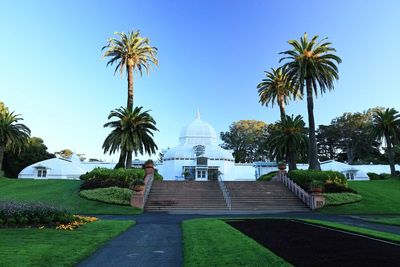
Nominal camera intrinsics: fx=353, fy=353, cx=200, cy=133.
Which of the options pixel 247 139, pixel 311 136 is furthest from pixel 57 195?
pixel 247 139

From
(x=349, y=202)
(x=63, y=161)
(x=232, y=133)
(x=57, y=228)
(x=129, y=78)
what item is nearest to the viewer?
(x=57, y=228)

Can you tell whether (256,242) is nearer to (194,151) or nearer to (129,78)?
(129,78)

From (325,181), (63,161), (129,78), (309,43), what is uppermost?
(309,43)

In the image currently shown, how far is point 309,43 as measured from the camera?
39.5 m

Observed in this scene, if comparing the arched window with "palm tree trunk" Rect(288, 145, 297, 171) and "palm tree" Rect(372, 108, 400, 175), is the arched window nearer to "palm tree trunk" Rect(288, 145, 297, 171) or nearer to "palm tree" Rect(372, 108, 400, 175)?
"palm tree trunk" Rect(288, 145, 297, 171)

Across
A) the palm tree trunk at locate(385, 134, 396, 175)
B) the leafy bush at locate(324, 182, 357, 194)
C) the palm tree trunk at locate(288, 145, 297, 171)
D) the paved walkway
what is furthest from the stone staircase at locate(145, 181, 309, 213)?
the palm tree trunk at locate(385, 134, 396, 175)

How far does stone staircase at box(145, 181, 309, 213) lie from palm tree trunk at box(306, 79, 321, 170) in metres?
4.04

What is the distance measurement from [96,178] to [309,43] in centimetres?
2712

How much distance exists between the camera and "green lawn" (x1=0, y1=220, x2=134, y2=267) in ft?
26.5

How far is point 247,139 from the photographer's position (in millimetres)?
87375

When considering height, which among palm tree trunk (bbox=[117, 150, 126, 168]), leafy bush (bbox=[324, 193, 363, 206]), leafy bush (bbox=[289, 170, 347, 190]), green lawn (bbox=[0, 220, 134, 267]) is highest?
palm tree trunk (bbox=[117, 150, 126, 168])

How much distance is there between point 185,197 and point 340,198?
1388cm

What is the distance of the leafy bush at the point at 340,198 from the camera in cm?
3066

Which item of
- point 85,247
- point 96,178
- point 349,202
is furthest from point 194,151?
point 85,247
